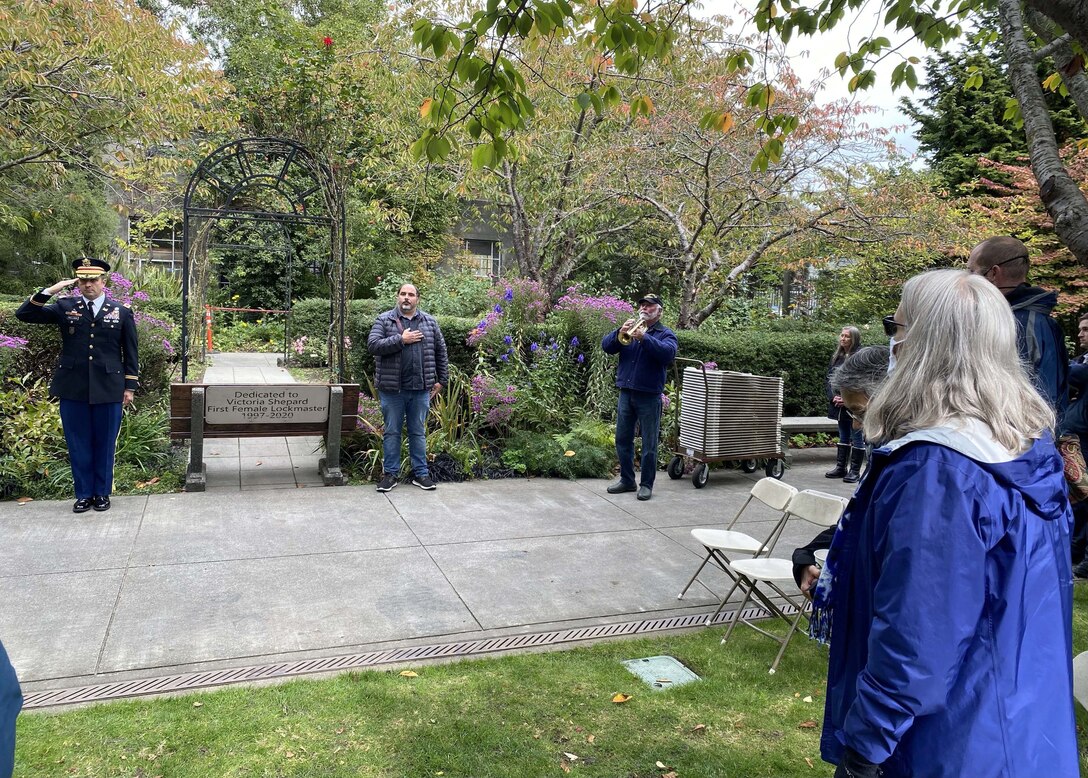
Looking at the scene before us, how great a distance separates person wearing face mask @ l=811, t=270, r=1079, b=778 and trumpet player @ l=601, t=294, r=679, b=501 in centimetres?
516

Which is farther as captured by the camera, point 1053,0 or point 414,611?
point 414,611

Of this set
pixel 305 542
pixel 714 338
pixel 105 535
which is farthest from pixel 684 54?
pixel 105 535

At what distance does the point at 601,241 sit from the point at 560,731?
1210 centimetres

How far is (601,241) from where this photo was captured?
572 inches

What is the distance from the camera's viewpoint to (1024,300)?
3445 millimetres

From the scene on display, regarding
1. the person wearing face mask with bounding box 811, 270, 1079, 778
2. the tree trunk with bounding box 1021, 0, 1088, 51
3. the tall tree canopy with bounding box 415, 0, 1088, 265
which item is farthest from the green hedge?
the person wearing face mask with bounding box 811, 270, 1079, 778

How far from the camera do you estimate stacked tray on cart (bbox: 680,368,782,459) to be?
7684 mm

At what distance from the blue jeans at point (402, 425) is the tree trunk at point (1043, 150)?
4956 millimetres

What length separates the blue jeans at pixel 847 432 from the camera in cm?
823

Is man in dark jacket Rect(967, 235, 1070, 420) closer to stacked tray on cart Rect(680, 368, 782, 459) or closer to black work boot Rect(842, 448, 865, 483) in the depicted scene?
stacked tray on cart Rect(680, 368, 782, 459)

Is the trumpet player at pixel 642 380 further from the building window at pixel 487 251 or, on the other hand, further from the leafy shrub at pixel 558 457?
the building window at pixel 487 251

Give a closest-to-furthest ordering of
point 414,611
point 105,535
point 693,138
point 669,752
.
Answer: point 669,752 < point 414,611 < point 105,535 < point 693,138

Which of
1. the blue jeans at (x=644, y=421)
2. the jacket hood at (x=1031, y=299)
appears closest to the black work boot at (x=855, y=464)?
the blue jeans at (x=644, y=421)

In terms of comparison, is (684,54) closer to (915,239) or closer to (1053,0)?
(915,239)
